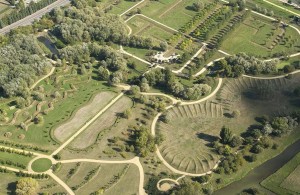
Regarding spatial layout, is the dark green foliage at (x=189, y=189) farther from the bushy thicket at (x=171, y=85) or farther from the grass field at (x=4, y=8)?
the grass field at (x=4, y=8)

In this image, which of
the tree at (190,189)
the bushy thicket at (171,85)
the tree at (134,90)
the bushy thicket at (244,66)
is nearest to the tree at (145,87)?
the bushy thicket at (171,85)

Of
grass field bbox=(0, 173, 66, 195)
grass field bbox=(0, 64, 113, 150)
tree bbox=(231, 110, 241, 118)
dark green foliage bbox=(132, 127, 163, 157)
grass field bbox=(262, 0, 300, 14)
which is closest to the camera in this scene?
grass field bbox=(0, 173, 66, 195)

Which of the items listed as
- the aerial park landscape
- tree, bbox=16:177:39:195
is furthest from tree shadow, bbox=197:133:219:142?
tree, bbox=16:177:39:195

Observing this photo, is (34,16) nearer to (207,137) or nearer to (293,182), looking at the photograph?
(207,137)

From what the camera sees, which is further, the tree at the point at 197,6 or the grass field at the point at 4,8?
the tree at the point at 197,6

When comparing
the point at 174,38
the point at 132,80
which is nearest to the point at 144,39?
the point at 174,38

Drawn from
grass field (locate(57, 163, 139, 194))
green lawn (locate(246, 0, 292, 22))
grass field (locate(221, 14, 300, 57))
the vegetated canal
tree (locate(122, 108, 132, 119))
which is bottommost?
grass field (locate(57, 163, 139, 194))

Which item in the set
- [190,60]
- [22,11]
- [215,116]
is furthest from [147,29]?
[215,116]

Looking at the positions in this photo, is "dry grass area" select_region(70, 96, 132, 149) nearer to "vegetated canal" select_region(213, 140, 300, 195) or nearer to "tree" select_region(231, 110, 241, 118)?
"tree" select_region(231, 110, 241, 118)
